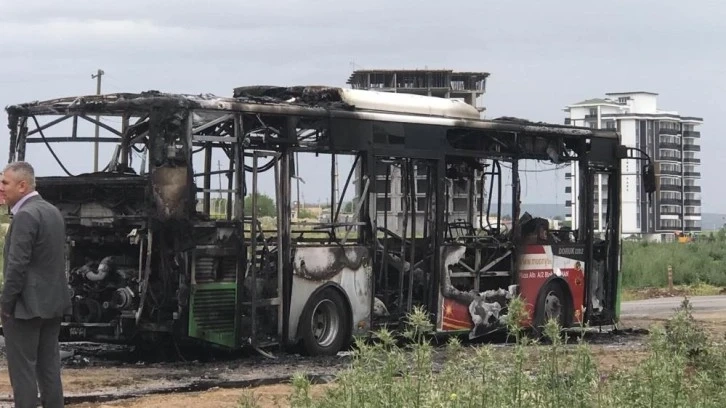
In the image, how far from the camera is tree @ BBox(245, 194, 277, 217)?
14758 mm

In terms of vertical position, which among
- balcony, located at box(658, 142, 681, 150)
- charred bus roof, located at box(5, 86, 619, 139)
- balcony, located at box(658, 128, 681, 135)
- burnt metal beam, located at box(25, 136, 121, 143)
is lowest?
burnt metal beam, located at box(25, 136, 121, 143)

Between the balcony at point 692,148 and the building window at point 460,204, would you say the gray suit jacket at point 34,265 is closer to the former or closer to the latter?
the building window at point 460,204

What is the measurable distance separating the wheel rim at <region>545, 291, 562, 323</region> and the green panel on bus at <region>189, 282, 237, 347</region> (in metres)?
6.15

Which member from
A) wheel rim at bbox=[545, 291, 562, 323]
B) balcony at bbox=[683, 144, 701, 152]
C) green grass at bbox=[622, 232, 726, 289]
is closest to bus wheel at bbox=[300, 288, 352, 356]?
wheel rim at bbox=[545, 291, 562, 323]

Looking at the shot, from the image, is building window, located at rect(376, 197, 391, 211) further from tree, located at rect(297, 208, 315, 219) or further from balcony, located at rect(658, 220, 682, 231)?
balcony, located at rect(658, 220, 682, 231)

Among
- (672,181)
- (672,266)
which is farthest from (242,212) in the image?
(672,181)

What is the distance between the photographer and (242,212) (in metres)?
14.7

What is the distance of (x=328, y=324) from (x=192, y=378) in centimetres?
310

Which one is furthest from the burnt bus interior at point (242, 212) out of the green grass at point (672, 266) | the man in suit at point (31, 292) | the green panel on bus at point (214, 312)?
the green grass at point (672, 266)

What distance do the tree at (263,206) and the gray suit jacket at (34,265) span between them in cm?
464

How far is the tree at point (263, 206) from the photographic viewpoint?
14.8 m

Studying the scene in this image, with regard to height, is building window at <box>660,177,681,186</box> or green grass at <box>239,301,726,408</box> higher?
building window at <box>660,177,681,186</box>

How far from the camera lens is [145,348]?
15.2 meters

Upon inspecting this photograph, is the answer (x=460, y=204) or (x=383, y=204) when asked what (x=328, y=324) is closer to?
(x=383, y=204)
